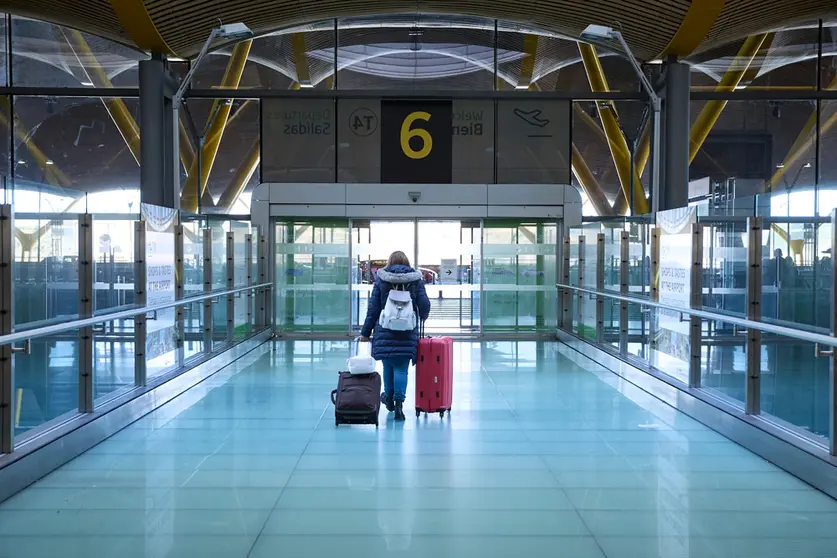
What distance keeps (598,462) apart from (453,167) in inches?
366

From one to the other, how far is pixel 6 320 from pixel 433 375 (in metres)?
3.31

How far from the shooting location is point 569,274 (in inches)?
520

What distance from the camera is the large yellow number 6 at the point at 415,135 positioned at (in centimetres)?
1402

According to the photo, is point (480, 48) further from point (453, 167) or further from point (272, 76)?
point (272, 76)

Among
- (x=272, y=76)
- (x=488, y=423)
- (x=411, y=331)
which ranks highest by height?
(x=272, y=76)


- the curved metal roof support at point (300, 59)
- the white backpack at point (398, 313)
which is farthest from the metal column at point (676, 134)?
the white backpack at point (398, 313)

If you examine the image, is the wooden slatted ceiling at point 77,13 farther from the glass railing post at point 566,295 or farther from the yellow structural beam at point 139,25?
the glass railing post at point 566,295

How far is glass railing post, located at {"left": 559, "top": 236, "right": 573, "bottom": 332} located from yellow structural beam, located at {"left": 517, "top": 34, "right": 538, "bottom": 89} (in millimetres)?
2916

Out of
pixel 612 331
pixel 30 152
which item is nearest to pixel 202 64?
pixel 30 152

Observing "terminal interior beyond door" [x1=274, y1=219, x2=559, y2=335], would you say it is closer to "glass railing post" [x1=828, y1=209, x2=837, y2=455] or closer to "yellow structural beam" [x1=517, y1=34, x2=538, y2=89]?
"yellow structural beam" [x1=517, y1=34, x2=538, y2=89]

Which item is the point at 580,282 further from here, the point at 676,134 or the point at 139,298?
the point at 139,298

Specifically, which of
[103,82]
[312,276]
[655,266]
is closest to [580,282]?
[655,266]

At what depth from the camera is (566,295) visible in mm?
13430

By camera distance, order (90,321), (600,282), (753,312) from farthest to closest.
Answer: (600,282), (753,312), (90,321)
